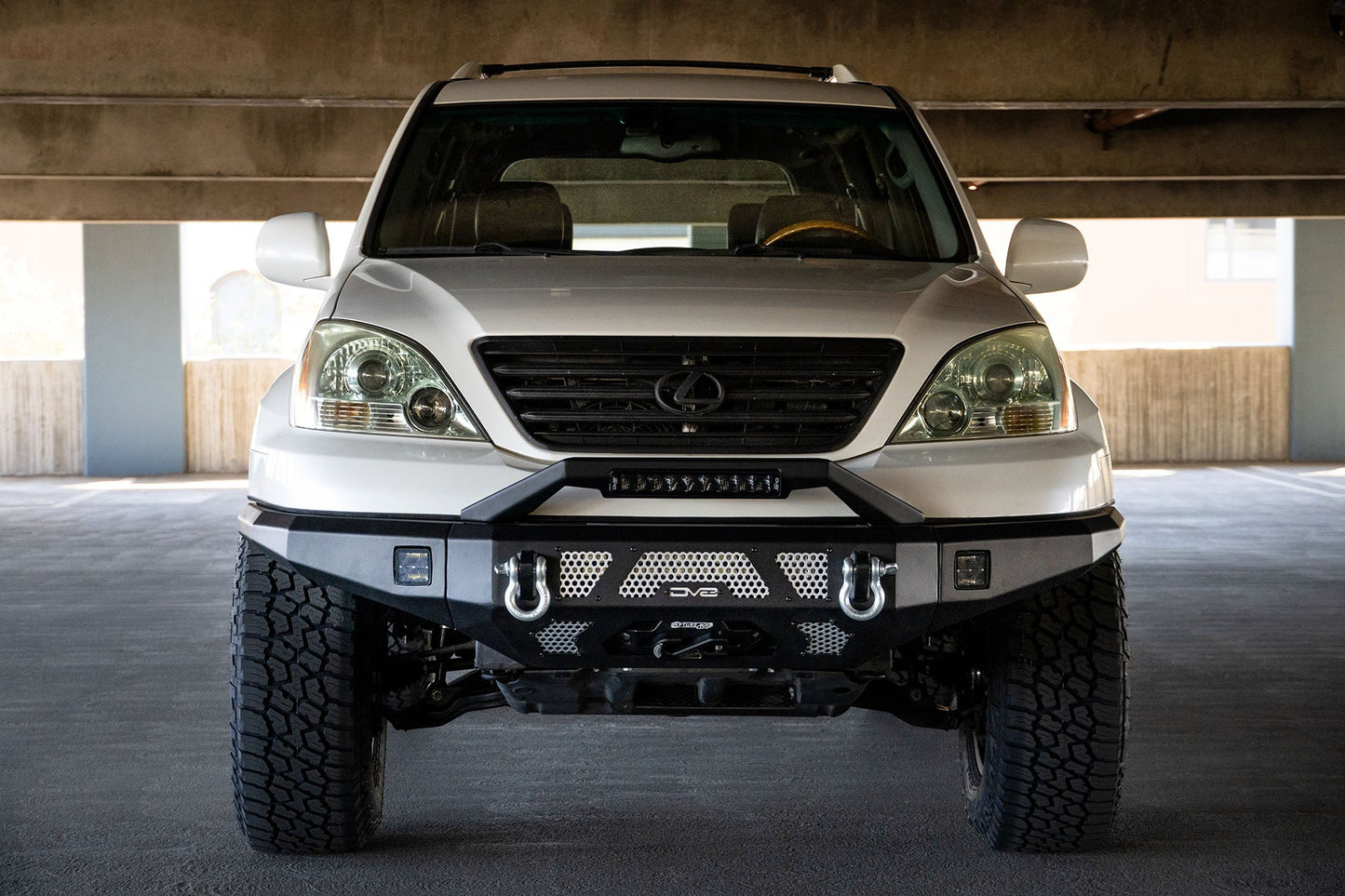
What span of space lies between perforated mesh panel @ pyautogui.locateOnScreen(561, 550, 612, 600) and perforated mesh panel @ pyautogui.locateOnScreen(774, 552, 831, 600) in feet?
1.13

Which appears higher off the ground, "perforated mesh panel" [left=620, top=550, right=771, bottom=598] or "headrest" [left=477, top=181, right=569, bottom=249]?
"headrest" [left=477, top=181, right=569, bottom=249]

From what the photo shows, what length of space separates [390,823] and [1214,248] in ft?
120

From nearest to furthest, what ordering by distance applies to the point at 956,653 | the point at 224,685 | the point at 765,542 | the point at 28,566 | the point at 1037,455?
the point at 765,542 → the point at 1037,455 → the point at 956,653 → the point at 224,685 → the point at 28,566

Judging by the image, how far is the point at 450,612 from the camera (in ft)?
9.09

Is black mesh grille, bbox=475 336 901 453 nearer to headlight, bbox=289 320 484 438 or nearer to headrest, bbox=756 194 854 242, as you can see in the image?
headlight, bbox=289 320 484 438

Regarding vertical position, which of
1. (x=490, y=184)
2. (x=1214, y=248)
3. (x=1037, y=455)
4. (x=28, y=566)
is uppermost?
(x=1214, y=248)

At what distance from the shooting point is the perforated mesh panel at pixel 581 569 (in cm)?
272

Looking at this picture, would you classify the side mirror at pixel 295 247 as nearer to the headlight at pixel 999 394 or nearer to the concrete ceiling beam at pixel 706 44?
the headlight at pixel 999 394

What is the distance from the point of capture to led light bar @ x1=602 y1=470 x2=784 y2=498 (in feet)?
9.09

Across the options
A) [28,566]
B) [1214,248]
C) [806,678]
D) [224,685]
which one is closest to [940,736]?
[806,678]

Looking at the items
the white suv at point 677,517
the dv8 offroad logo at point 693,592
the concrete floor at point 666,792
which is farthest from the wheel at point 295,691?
the dv8 offroad logo at point 693,592

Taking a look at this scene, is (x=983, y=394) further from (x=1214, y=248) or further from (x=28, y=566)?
(x=1214, y=248)

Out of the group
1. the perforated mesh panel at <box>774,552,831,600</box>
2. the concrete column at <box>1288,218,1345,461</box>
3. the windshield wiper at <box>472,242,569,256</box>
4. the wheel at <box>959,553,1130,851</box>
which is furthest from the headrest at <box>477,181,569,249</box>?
the concrete column at <box>1288,218,1345,461</box>

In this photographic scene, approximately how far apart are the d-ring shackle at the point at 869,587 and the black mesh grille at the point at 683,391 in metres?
0.26
